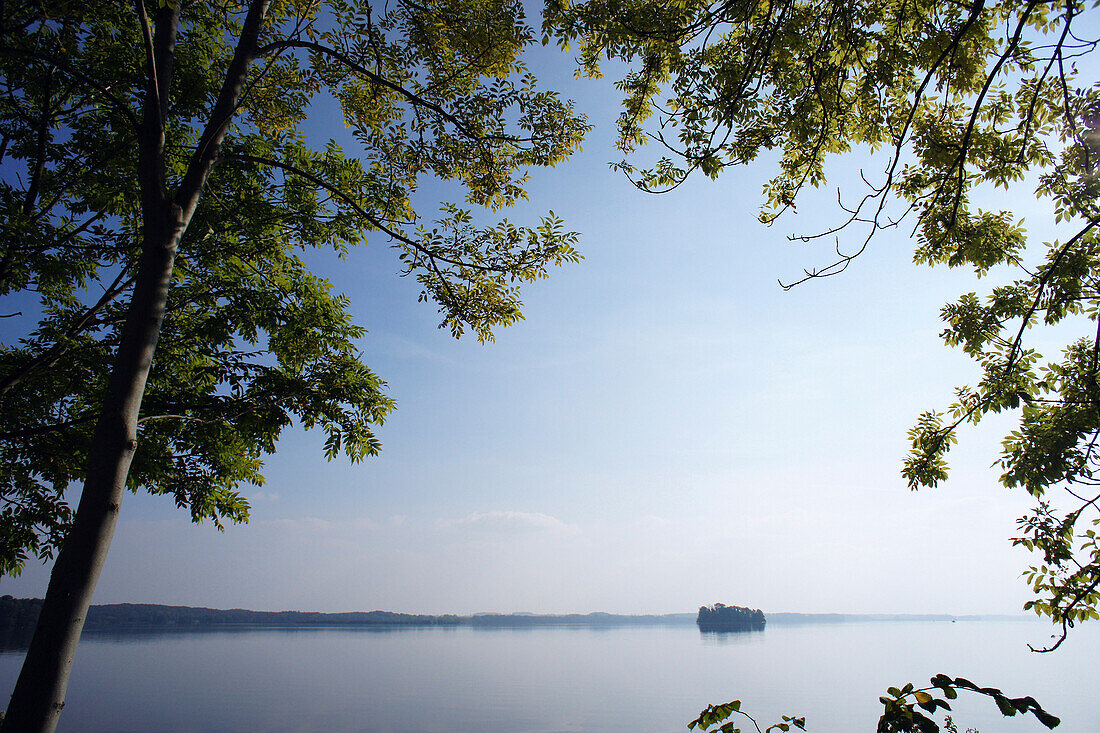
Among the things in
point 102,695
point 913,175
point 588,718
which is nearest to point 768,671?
point 588,718

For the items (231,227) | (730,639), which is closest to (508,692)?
(231,227)

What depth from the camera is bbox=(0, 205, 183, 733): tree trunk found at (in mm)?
3826

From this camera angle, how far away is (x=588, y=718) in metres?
33.8

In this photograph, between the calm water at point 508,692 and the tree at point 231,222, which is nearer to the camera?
the tree at point 231,222

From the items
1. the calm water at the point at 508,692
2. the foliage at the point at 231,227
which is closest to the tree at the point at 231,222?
the foliage at the point at 231,227

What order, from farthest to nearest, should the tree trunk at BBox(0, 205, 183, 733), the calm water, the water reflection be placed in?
the water reflection, the calm water, the tree trunk at BBox(0, 205, 183, 733)

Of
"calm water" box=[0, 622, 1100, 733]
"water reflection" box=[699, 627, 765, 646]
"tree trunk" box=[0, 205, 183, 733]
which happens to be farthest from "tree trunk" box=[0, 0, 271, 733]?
"water reflection" box=[699, 627, 765, 646]

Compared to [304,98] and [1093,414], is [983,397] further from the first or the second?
[304,98]

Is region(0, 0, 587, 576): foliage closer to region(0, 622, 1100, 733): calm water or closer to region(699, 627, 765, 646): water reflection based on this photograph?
region(0, 622, 1100, 733): calm water

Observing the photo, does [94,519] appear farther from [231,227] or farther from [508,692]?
[508,692]

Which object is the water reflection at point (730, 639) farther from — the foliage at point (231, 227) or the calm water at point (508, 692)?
the foliage at point (231, 227)

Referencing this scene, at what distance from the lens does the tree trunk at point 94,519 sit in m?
3.83

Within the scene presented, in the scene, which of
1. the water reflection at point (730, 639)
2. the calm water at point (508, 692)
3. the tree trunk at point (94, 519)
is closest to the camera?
the tree trunk at point (94, 519)

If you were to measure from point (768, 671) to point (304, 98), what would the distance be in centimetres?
6932
